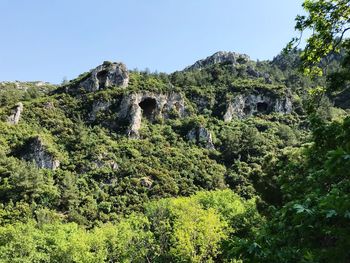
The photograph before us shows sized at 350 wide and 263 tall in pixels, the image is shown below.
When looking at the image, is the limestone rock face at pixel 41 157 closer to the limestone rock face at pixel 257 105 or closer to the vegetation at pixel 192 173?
the vegetation at pixel 192 173

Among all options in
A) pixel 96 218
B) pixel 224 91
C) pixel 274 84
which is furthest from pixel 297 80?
pixel 96 218

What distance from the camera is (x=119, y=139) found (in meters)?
114

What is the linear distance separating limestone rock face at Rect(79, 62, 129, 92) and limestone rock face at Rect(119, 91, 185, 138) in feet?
30.6

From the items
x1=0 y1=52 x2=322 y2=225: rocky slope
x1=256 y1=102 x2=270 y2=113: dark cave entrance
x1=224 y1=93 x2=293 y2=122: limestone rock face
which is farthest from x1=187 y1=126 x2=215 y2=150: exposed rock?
x1=256 y1=102 x2=270 y2=113: dark cave entrance

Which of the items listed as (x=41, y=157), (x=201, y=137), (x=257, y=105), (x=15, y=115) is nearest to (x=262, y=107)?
(x=257, y=105)

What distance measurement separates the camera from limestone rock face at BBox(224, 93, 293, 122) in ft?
450

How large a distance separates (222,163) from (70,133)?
41.9m

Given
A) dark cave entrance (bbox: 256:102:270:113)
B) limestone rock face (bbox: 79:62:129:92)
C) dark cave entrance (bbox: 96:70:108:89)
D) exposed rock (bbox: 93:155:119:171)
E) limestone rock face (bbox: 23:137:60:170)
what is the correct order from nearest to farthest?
1. limestone rock face (bbox: 23:137:60:170)
2. exposed rock (bbox: 93:155:119:171)
3. limestone rock face (bbox: 79:62:129:92)
4. dark cave entrance (bbox: 96:70:108:89)
5. dark cave entrance (bbox: 256:102:270:113)

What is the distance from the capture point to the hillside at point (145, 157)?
1923 inches

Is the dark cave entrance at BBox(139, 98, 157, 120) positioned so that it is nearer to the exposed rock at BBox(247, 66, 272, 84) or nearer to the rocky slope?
the rocky slope

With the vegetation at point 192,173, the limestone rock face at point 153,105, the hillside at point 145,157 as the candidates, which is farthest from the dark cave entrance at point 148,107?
the vegetation at point 192,173

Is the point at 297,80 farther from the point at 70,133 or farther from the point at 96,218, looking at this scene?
the point at 96,218

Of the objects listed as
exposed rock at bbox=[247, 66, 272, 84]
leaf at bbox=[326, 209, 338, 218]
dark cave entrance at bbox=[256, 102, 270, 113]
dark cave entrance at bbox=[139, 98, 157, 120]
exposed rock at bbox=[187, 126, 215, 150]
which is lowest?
leaf at bbox=[326, 209, 338, 218]

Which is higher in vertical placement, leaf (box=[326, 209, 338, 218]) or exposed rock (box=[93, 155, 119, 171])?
leaf (box=[326, 209, 338, 218])
